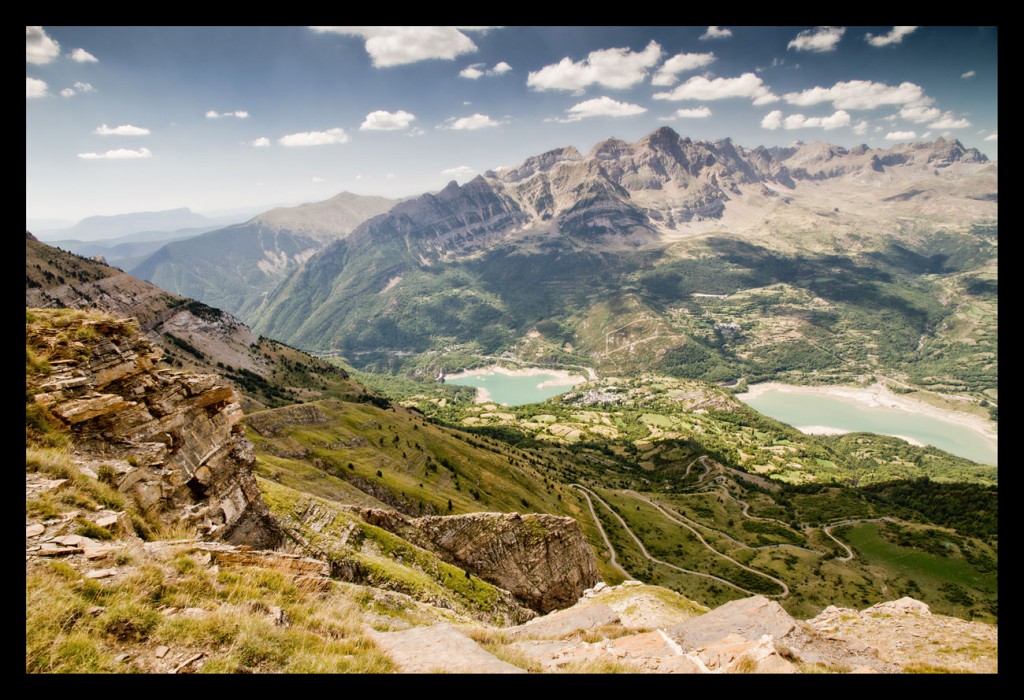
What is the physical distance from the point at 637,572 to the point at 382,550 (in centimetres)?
4589

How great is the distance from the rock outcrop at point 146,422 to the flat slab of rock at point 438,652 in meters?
7.28

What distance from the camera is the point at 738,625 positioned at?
36.4 ft

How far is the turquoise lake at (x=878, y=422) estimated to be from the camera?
145 meters

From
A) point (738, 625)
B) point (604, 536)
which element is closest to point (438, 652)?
point (738, 625)

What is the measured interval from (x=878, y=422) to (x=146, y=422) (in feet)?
710

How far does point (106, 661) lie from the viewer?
4.10 meters

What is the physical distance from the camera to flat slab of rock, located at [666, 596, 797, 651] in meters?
10.2

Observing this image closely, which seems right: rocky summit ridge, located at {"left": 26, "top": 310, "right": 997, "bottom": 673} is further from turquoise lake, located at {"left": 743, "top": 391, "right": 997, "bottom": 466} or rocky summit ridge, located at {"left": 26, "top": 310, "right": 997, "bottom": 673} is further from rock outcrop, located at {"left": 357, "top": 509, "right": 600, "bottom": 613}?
turquoise lake, located at {"left": 743, "top": 391, "right": 997, "bottom": 466}

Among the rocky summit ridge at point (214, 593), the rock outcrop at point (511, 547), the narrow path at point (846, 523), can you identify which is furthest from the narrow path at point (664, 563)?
the rocky summit ridge at point (214, 593)

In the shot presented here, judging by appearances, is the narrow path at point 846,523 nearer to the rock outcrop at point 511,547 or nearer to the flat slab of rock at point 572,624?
the rock outcrop at point 511,547

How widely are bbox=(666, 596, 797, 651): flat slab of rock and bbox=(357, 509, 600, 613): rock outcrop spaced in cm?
1438

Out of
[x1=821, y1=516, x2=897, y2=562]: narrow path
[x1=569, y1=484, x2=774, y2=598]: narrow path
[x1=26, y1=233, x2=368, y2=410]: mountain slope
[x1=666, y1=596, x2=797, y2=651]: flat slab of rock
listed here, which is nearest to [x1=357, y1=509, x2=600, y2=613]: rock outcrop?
[x1=666, y1=596, x2=797, y2=651]: flat slab of rock

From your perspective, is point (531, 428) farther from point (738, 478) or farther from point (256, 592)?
point (256, 592)
